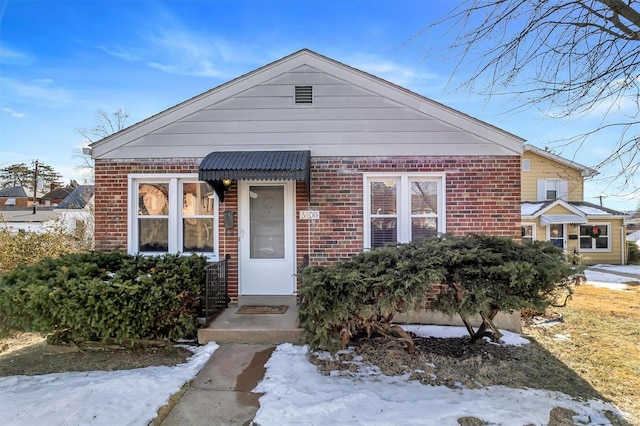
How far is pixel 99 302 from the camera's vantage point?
14.1 feet

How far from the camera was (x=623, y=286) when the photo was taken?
1102 cm

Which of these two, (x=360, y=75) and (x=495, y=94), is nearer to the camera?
(x=495, y=94)

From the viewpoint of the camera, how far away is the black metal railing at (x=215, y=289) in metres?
5.08

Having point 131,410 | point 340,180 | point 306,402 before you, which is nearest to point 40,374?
point 131,410

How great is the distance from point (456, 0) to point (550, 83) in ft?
5.39

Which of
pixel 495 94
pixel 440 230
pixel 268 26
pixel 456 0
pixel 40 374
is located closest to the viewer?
pixel 40 374

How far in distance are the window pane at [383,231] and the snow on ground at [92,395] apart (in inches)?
134

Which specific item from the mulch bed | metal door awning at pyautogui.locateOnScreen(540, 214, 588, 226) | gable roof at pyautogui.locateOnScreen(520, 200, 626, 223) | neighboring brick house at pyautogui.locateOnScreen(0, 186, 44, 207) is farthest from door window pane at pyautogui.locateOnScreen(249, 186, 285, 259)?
neighboring brick house at pyautogui.locateOnScreen(0, 186, 44, 207)

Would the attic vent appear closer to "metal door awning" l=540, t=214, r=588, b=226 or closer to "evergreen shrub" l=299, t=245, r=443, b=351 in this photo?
"evergreen shrub" l=299, t=245, r=443, b=351

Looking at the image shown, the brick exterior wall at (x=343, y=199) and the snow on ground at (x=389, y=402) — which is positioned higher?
the brick exterior wall at (x=343, y=199)

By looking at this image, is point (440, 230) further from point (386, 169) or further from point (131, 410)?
point (131, 410)

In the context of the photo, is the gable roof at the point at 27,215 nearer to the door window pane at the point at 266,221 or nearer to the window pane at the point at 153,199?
the window pane at the point at 153,199

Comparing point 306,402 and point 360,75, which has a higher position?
point 360,75

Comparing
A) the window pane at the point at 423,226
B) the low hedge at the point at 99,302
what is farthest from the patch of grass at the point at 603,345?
the low hedge at the point at 99,302
